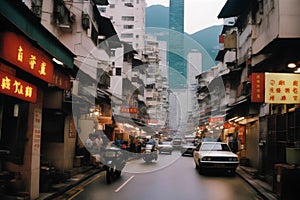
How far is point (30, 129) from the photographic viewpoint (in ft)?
34.4

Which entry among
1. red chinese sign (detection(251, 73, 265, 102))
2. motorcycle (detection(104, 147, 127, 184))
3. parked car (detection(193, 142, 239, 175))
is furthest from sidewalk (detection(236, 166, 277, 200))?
motorcycle (detection(104, 147, 127, 184))

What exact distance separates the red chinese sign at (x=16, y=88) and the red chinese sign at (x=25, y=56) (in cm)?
31

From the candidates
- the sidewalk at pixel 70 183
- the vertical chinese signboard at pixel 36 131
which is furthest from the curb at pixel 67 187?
the vertical chinese signboard at pixel 36 131

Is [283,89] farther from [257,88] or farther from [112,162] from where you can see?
[112,162]

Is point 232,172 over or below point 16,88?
below

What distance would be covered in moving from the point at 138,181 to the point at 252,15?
1215 cm

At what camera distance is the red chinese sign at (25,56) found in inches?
291

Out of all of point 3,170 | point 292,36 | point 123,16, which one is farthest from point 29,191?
point 123,16

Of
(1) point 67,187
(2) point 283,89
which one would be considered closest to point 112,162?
(1) point 67,187

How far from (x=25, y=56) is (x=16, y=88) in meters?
0.72

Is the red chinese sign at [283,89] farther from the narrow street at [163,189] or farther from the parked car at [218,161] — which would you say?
the parked car at [218,161]

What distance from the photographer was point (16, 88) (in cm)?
822

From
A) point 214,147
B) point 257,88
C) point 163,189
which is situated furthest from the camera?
point 214,147

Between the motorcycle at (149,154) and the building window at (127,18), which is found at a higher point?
the building window at (127,18)
